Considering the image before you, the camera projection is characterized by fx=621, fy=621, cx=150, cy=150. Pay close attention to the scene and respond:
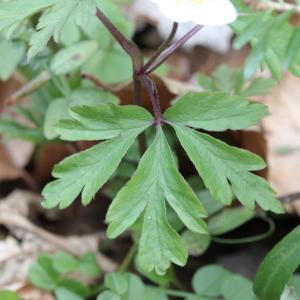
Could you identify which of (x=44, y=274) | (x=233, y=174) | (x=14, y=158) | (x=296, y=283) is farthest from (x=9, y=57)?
(x=296, y=283)

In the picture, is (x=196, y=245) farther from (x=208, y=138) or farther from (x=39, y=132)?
(x=39, y=132)

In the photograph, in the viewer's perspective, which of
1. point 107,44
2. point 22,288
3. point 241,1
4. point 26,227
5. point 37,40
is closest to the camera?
point 37,40

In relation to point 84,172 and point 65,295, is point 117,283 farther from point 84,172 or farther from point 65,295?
point 84,172

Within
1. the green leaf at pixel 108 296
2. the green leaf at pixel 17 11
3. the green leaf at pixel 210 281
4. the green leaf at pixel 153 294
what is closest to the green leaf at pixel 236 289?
the green leaf at pixel 210 281

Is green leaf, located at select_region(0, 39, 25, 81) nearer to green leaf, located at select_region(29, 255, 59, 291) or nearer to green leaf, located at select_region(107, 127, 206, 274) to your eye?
green leaf, located at select_region(29, 255, 59, 291)

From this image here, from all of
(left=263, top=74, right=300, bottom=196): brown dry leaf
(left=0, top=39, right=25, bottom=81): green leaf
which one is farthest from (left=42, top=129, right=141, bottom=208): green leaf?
(left=263, top=74, right=300, bottom=196): brown dry leaf

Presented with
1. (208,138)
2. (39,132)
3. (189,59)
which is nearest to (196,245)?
(208,138)
